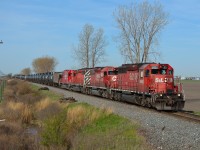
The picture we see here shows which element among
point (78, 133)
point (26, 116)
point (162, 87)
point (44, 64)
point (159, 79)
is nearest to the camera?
point (78, 133)

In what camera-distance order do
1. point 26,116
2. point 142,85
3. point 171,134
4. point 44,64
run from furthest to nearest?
point 44,64
point 142,85
point 26,116
point 171,134

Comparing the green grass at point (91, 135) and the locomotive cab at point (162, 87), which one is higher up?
the locomotive cab at point (162, 87)

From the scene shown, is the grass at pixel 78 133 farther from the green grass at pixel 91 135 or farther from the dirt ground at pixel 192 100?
the dirt ground at pixel 192 100

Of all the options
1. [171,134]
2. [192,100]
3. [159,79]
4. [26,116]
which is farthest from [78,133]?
[192,100]

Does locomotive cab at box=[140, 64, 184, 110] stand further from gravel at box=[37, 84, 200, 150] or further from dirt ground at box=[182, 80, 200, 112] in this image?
gravel at box=[37, 84, 200, 150]

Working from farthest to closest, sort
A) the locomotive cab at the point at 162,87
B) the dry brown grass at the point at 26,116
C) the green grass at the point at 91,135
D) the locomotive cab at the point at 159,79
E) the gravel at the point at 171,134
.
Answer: the locomotive cab at the point at 159,79
the locomotive cab at the point at 162,87
the dry brown grass at the point at 26,116
the gravel at the point at 171,134
the green grass at the point at 91,135

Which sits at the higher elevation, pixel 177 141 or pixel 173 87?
pixel 173 87

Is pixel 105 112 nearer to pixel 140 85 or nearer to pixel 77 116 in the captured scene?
pixel 77 116

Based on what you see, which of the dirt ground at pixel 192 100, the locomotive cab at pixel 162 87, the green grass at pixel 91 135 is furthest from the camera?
the dirt ground at pixel 192 100

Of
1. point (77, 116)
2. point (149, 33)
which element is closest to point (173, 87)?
point (77, 116)

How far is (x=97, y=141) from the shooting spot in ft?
39.3

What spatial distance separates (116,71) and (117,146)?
24.6m

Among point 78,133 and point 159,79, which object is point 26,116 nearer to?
point 78,133

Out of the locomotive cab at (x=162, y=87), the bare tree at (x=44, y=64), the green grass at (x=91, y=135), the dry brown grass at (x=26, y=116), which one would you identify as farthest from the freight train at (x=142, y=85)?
the bare tree at (x=44, y=64)
